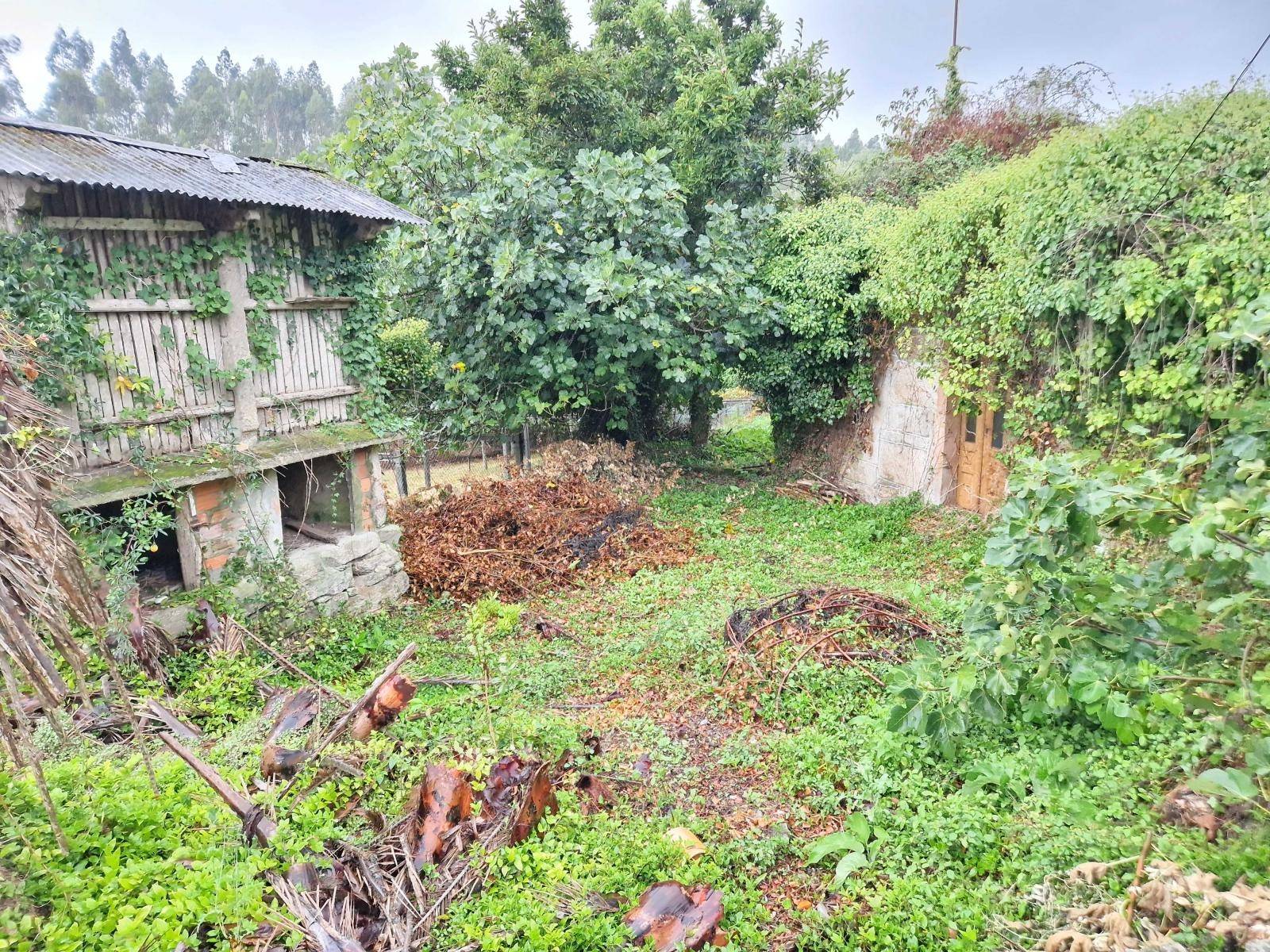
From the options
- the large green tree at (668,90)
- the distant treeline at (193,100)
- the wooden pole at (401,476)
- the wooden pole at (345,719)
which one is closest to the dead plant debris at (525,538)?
the wooden pole at (401,476)

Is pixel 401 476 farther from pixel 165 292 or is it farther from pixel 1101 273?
pixel 1101 273

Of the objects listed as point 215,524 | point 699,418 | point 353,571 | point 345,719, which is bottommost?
point 353,571

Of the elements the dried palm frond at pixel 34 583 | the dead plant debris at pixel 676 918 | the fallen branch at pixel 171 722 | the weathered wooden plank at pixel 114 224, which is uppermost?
the weathered wooden plank at pixel 114 224

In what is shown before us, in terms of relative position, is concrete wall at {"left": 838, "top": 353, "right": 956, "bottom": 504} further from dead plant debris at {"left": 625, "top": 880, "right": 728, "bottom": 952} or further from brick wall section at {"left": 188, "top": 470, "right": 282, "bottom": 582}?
brick wall section at {"left": 188, "top": 470, "right": 282, "bottom": 582}

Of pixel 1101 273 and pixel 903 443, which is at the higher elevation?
pixel 1101 273

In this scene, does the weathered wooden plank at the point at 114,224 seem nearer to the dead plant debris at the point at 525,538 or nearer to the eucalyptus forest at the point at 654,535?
the eucalyptus forest at the point at 654,535

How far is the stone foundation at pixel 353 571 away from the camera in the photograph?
720cm

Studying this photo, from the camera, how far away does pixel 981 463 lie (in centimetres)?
902

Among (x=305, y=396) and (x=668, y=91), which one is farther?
(x=668, y=91)

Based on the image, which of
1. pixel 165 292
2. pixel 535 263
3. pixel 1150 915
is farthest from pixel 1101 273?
pixel 165 292

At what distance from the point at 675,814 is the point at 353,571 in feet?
16.2

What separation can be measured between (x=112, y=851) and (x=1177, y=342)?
8.02 metres

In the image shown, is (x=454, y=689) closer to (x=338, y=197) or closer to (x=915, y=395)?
(x=338, y=197)

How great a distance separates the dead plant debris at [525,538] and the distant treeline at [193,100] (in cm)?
5024
